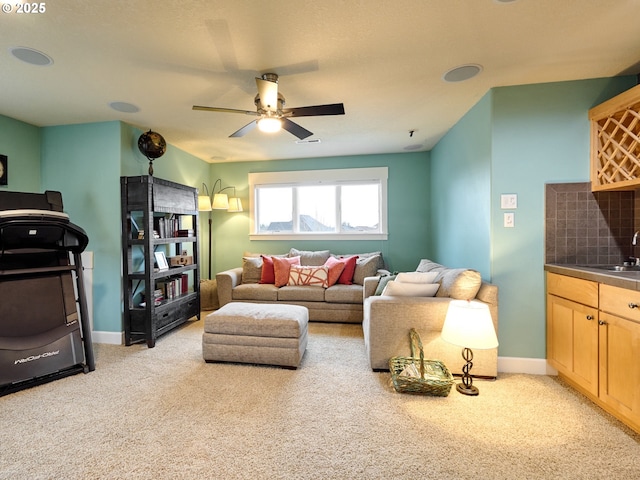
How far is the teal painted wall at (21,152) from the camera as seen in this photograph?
9.73 ft

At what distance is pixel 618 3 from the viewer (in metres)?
1.54

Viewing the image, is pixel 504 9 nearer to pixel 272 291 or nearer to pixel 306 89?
pixel 306 89

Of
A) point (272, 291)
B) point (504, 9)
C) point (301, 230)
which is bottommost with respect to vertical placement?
point (272, 291)

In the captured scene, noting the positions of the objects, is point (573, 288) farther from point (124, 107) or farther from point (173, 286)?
point (124, 107)

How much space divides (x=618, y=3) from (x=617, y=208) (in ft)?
5.04

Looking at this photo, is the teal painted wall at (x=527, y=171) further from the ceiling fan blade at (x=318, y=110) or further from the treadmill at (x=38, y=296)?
the treadmill at (x=38, y=296)

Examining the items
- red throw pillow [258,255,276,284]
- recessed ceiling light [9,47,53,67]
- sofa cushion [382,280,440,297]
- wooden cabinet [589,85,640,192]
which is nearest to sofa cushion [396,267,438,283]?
sofa cushion [382,280,440,297]

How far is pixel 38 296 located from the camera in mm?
2453

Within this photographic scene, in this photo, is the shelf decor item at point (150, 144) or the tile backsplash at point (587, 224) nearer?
the tile backsplash at point (587, 224)

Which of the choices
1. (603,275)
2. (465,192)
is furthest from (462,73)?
(603,275)

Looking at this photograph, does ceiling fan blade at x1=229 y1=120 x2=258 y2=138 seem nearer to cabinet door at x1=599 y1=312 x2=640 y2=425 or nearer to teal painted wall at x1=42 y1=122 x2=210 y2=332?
teal painted wall at x1=42 y1=122 x2=210 y2=332

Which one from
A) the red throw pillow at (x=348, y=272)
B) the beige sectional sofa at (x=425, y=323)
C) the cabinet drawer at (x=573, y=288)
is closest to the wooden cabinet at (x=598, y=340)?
the cabinet drawer at (x=573, y=288)

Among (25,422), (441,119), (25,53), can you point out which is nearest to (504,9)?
(441,119)

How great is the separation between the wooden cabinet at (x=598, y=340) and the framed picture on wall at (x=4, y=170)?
→ 5.19 meters
